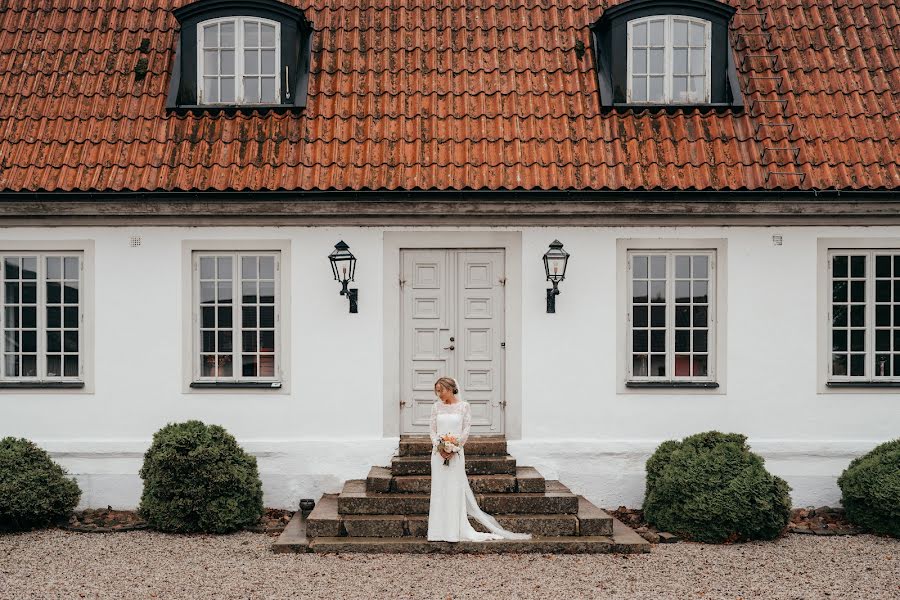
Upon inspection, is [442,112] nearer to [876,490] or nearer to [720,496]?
[720,496]

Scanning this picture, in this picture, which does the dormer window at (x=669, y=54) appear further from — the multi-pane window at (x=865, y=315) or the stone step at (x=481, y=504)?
the stone step at (x=481, y=504)

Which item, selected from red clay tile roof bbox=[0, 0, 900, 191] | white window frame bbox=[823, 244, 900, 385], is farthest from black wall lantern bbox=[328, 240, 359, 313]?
→ white window frame bbox=[823, 244, 900, 385]

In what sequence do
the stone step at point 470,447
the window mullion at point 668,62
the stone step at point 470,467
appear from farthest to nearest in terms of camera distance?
1. the window mullion at point 668,62
2. the stone step at point 470,447
3. the stone step at point 470,467

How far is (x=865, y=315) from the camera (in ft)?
34.4

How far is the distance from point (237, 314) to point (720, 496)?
557 centimetres

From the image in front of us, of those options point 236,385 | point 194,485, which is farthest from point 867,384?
point 194,485

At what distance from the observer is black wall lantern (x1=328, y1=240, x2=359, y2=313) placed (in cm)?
1005

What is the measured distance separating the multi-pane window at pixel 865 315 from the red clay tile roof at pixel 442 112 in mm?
970

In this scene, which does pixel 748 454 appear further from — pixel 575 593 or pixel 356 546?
pixel 356 546

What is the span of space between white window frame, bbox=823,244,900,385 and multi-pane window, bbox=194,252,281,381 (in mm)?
6247

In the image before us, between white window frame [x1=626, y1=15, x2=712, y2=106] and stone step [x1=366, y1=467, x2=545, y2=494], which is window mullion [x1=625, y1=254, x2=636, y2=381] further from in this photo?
white window frame [x1=626, y1=15, x2=712, y2=106]

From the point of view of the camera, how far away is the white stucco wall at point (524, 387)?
10.4 m

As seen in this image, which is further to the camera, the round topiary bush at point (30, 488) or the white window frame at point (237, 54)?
the white window frame at point (237, 54)

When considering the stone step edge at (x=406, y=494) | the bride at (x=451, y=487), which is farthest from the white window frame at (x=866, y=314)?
the bride at (x=451, y=487)
